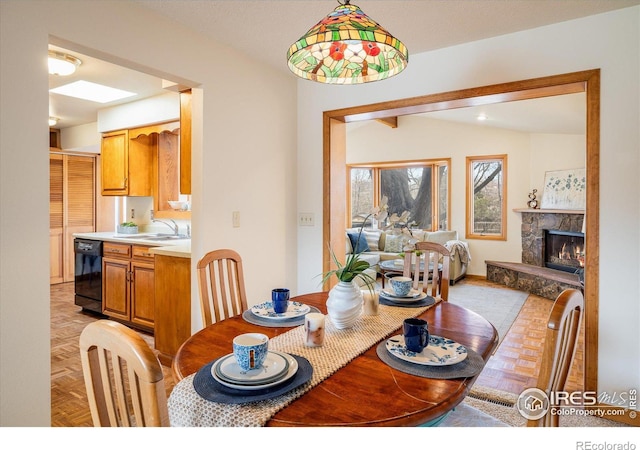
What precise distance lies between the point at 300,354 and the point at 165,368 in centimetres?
207

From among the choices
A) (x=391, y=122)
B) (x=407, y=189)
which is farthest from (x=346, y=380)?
(x=407, y=189)

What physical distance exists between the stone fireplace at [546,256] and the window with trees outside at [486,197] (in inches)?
15.5

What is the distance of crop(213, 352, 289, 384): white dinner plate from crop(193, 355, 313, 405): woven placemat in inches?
0.9

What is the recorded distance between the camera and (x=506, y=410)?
228cm

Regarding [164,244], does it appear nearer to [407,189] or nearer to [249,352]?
[249,352]

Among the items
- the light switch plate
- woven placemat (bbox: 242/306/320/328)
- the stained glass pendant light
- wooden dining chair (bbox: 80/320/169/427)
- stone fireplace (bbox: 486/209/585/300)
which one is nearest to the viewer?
wooden dining chair (bbox: 80/320/169/427)

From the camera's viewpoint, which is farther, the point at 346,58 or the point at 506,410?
the point at 506,410

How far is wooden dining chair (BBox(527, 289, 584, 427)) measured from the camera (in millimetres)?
869

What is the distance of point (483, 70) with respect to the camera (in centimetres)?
263

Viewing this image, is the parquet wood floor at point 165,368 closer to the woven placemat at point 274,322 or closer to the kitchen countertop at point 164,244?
the kitchen countertop at point 164,244

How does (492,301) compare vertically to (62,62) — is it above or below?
below

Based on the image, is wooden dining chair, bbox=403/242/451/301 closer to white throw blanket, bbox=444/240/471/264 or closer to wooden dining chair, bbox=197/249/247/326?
wooden dining chair, bbox=197/249/247/326

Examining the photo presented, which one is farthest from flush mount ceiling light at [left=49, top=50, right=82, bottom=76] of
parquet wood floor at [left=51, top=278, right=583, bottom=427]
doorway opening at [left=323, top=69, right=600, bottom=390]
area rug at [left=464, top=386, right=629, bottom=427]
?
area rug at [left=464, top=386, right=629, bottom=427]
